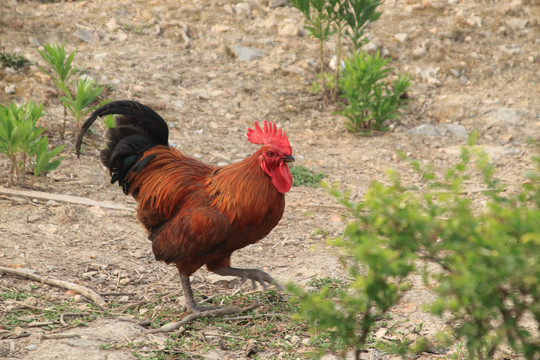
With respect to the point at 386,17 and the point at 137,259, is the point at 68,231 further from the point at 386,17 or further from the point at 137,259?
the point at 386,17

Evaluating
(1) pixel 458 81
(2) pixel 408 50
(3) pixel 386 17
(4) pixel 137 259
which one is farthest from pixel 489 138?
(4) pixel 137 259

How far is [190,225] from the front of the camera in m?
4.03

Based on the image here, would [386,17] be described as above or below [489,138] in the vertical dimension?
above

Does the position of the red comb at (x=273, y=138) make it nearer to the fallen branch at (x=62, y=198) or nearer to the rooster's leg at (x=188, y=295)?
the rooster's leg at (x=188, y=295)

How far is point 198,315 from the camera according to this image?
4172 millimetres

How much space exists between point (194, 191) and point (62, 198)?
2.07m

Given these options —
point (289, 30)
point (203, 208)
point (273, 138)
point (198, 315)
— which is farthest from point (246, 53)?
point (198, 315)

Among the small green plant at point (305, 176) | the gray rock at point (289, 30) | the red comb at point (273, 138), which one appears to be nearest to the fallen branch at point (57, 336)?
the red comb at point (273, 138)

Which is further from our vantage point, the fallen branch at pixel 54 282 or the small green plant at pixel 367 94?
the small green plant at pixel 367 94

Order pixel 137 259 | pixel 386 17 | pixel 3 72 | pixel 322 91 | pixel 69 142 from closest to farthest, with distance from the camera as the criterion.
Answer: pixel 137 259 < pixel 69 142 < pixel 3 72 < pixel 322 91 < pixel 386 17

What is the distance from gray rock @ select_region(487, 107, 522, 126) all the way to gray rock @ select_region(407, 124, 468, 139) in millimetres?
476

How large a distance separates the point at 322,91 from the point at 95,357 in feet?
19.3

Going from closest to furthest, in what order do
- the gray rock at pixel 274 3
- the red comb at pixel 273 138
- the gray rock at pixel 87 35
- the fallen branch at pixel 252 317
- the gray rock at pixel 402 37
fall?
the red comb at pixel 273 138, the fallen branch at pixel 252 317, the gray rock at pixel 87 35, the gray rock at pixel 402 37, the gray rock at pixel 274 3

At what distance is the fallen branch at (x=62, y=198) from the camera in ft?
18.3
